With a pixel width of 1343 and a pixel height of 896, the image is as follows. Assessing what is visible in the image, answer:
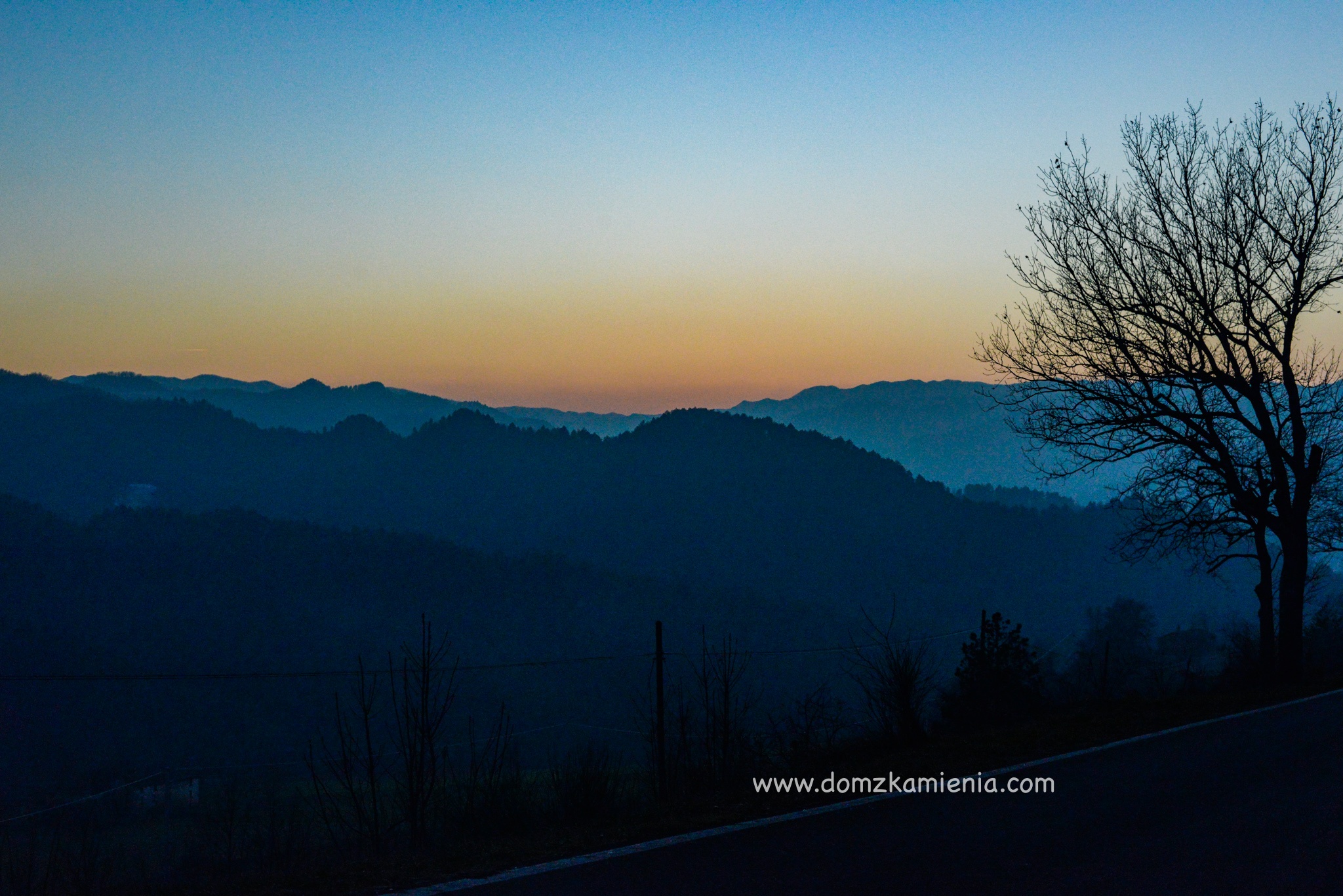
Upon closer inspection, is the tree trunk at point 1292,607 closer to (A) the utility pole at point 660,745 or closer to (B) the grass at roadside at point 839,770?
(B) the grass at roadside at point 839,770

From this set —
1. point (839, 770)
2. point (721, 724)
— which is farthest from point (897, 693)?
point (721, 724)

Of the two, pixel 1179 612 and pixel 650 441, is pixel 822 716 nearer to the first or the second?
pixel 1179 612

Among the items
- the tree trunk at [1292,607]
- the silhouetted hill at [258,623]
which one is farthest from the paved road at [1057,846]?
the silhouetted hill at [258,623]

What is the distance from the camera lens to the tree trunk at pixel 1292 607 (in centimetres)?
1429

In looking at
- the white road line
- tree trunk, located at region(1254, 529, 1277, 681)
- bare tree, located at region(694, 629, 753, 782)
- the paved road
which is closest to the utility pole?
bare tree, located at region(694, 629, 753, 782)

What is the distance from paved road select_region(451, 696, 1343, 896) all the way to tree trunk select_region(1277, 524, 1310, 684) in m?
7.99

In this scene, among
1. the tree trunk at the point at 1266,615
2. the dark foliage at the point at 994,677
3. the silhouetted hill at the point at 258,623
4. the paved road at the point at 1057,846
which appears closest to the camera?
the paved road at the point at 1057,846

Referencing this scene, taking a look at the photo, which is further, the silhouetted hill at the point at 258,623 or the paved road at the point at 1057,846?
the silhouetted hill at the point at 258,623

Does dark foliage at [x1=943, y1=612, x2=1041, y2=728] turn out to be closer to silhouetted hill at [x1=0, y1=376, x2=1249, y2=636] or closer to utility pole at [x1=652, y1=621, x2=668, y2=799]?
utility pole at [x1=652, y1=621, x2=668, y2=799]

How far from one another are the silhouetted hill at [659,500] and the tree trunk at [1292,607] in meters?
119

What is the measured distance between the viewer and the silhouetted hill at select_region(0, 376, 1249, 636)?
144375 mm

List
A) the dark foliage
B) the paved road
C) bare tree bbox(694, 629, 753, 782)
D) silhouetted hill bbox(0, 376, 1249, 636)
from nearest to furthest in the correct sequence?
the paved road < bare tree bbox(694, 629, 753, 782) < the dark foliage < silhouetted hill bbox(0, 376, 1249, 636)

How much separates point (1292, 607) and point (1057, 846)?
12.1 meters

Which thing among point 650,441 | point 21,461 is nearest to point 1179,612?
point 650,441
